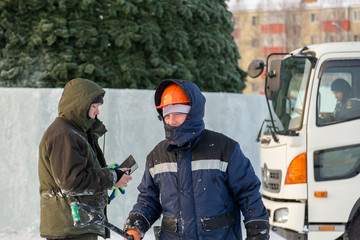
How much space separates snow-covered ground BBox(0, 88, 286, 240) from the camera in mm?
7082

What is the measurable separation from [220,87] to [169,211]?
6.60m

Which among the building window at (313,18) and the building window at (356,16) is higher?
the building window at (356,16)

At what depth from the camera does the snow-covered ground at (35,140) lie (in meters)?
7.08

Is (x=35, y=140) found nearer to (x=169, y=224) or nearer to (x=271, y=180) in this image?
(x=271, y=180)

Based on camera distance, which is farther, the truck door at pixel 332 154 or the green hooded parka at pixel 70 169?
the truck door at pixel 332 154

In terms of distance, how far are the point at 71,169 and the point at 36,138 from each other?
13.1 feet

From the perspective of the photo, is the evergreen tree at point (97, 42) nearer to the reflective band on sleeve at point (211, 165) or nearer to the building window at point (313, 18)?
the reflective band on sleeve at point (211, 165)

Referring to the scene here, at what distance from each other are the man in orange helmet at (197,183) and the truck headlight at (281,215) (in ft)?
9.66

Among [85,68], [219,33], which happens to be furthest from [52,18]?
[219,33]

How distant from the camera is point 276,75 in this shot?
5809mm

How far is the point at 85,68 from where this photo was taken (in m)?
7.95

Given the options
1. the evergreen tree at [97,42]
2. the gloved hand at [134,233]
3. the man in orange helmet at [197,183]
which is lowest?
the gloved hand at [134,233]

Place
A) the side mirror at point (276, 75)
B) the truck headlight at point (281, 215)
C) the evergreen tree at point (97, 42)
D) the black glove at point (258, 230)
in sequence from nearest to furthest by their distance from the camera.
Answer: the black glove at point (258, 230) → the side mirror at point (276, 75) → the truck headlight at point (281, 215) → the evergreen tree at point (97, 42)

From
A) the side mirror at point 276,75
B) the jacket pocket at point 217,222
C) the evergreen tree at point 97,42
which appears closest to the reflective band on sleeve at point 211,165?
the jacket pocket at point 217,222
